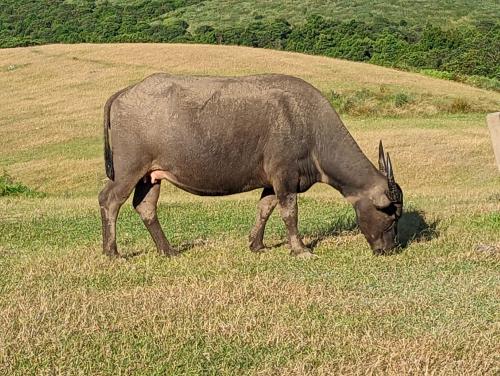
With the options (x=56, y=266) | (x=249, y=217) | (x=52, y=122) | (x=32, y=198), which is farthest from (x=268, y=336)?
(x=52, y=122)

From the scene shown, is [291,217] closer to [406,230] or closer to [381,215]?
[381,215]

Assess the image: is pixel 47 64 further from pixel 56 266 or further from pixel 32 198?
pixel 56 266

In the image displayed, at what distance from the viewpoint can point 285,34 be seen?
82.6 metres

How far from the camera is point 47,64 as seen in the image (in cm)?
6241

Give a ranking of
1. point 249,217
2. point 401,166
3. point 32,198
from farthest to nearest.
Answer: point 401,166, point 32,198, point 249,217

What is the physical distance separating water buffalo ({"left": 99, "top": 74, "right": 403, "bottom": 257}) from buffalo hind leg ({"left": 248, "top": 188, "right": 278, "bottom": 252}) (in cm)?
45

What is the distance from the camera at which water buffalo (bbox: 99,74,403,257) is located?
37.1ft

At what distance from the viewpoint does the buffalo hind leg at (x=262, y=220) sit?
12000 millimetres

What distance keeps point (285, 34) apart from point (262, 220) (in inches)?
2853

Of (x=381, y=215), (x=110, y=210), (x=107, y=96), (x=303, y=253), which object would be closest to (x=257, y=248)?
(x=303, y=253)

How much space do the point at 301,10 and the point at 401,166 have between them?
73420mm

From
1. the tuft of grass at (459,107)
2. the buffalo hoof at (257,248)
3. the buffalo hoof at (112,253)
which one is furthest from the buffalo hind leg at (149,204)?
the tuft of grass at (459,107)

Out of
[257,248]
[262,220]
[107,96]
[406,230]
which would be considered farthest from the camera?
[107,96]

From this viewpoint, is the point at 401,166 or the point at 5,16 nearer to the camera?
the point at 401,166
